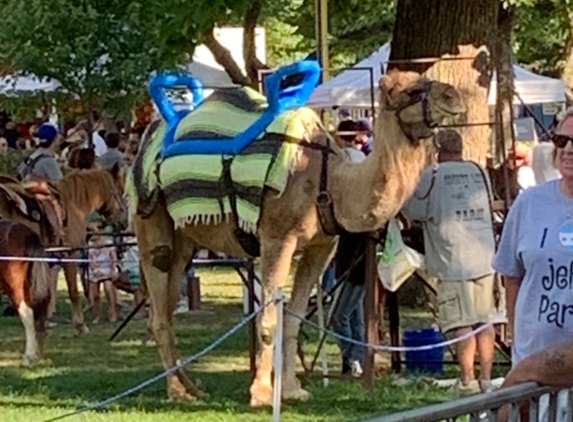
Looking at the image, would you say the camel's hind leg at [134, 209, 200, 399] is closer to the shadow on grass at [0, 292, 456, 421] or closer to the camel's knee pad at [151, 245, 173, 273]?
the camel's knee pad at [151, 245, 173, 273]

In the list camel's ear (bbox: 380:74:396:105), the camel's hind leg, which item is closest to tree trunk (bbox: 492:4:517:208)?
camel's ear (bbox: 380:74:396:105)

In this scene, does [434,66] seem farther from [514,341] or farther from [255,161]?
[514,341]

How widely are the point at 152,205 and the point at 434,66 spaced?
286 centimetres

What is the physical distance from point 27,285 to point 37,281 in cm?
10

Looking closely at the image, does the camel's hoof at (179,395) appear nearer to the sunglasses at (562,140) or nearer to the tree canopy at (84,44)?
the sunglasses at (562,140)

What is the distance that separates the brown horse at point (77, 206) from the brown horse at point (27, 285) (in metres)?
1.01

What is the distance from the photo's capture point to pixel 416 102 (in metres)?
11.2

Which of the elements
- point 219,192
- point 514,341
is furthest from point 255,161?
point 514,341

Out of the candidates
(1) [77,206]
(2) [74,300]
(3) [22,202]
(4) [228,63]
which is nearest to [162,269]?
(3) [22,202]

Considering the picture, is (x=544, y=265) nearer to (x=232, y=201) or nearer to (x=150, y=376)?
(x=232, y=201)

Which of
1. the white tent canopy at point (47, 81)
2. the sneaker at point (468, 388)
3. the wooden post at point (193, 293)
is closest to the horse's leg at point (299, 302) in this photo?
the sneaker at point (468, 388)

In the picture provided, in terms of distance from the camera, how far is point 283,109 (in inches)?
465

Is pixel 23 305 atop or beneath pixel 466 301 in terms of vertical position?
beneath

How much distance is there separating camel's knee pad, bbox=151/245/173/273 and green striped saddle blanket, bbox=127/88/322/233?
0.39 meters
